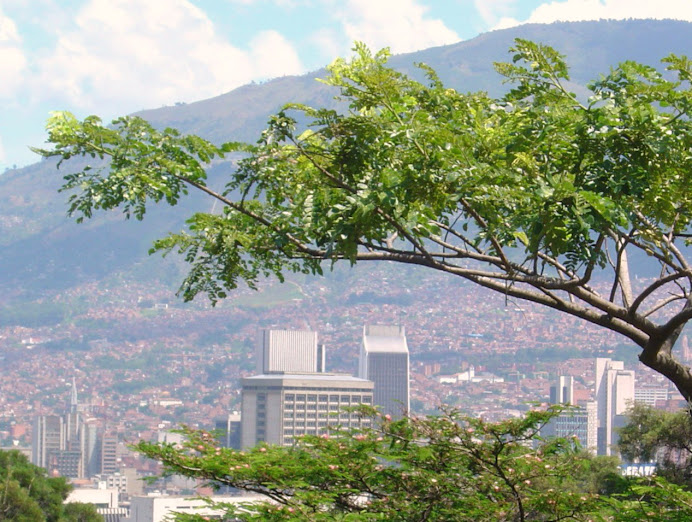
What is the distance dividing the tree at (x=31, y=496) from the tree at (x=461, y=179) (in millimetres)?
20409

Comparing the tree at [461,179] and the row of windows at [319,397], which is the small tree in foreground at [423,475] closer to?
the tree at [461,179]

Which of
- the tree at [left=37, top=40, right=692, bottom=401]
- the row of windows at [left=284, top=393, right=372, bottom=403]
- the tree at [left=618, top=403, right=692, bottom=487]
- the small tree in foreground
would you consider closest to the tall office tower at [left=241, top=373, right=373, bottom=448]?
the row of windows at [left=284, top=393, right=372, bottom=403]

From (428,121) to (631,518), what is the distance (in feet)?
10.5

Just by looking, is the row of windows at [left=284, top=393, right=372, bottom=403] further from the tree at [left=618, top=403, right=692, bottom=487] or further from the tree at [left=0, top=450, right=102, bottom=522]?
the tree at [left=618, top=403, right=692, bottom=487]

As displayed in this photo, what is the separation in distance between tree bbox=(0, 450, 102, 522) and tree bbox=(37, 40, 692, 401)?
2041 centimetres

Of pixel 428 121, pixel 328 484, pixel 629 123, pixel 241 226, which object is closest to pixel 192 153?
pixel 241 226

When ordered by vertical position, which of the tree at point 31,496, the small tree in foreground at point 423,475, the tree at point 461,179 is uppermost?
the tree at point 461,179

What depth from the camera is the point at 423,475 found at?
9.68 metres

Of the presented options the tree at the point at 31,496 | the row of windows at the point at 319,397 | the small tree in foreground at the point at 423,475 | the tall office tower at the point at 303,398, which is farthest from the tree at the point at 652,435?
the tall office tower at the point at 303,398

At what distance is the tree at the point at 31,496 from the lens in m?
27.7

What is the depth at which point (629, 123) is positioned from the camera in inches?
258

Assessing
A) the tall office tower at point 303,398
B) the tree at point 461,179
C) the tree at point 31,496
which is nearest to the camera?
the tree at point 461,179

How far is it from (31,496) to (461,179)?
89.0ft

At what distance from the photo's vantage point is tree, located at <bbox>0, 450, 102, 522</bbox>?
27656 mm
